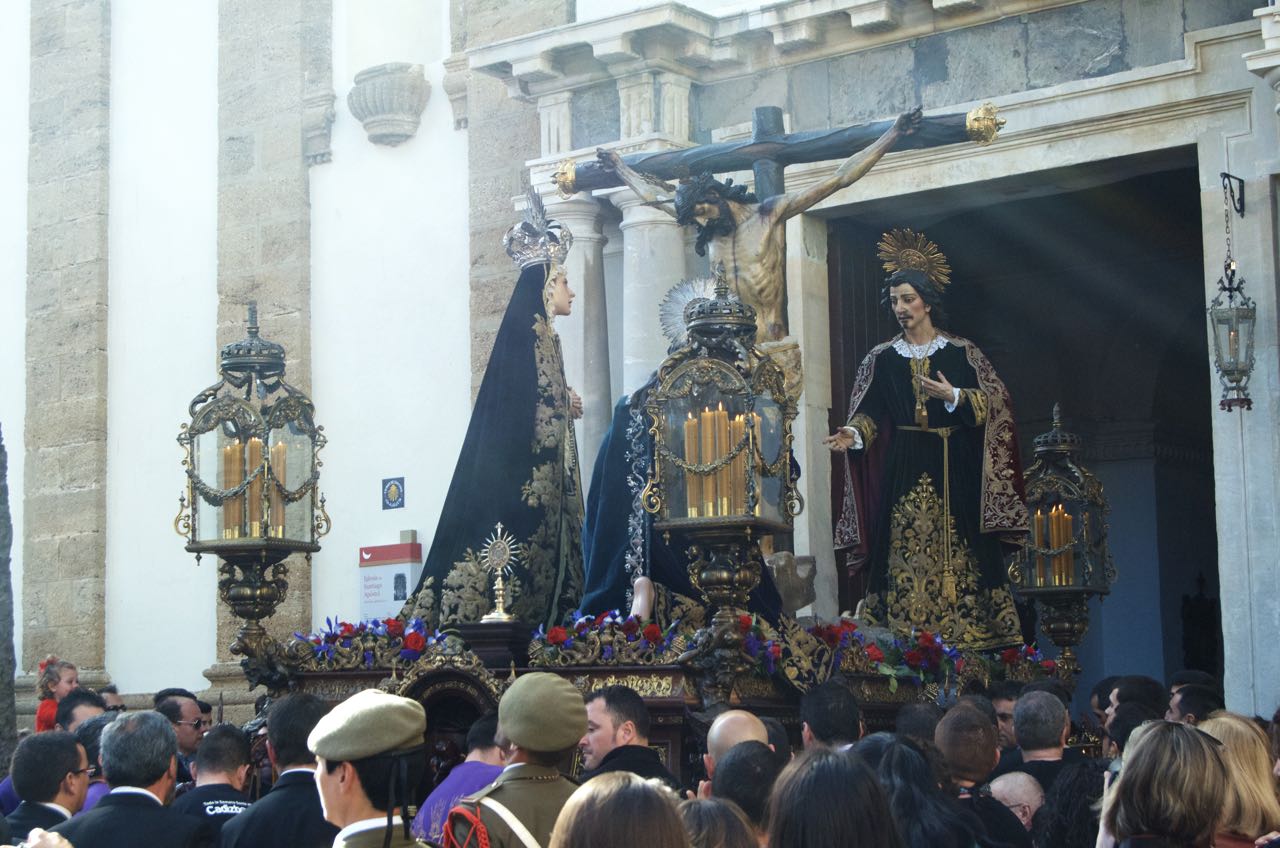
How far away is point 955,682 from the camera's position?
910cm

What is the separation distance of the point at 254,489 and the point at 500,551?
122 cm

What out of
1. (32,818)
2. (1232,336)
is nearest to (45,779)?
(32,818)

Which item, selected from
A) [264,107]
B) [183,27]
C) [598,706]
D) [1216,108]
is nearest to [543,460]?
[598,706]

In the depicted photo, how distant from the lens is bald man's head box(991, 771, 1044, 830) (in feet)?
19.4

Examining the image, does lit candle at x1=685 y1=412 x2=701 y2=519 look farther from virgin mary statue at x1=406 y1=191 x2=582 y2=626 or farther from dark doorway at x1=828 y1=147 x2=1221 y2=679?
dark doorway at x1=828 y1=147 x2=1221 y2=679

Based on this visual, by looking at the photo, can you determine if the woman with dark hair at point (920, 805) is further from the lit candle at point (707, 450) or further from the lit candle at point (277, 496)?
the lit candle at point (277, 496)

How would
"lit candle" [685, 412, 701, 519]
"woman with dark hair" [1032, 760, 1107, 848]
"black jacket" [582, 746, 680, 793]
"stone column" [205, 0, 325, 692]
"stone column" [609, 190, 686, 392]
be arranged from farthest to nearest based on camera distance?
"stone column" [205, 0, 325, 692]
"stone column" [609, 190, 686, 392]
"lit candle" [685, 412, 701, 519]
"black jacket" [582, 746, 680, 793]
"woman with dark hair" [1032, 760, 1107, 848]

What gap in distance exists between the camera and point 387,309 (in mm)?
14133

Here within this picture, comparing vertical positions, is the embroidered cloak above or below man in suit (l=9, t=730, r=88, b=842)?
above

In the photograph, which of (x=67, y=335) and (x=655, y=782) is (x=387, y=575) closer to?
(x=67, y=335)

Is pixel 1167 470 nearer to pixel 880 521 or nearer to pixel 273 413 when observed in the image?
pixel 880 521

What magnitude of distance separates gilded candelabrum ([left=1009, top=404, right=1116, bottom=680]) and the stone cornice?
2.69m

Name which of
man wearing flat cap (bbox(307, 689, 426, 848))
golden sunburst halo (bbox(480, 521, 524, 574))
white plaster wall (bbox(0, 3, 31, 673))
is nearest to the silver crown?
golden sunburst halo (bbox(480, 521, 524, 574))

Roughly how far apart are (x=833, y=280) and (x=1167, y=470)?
15.3ft
